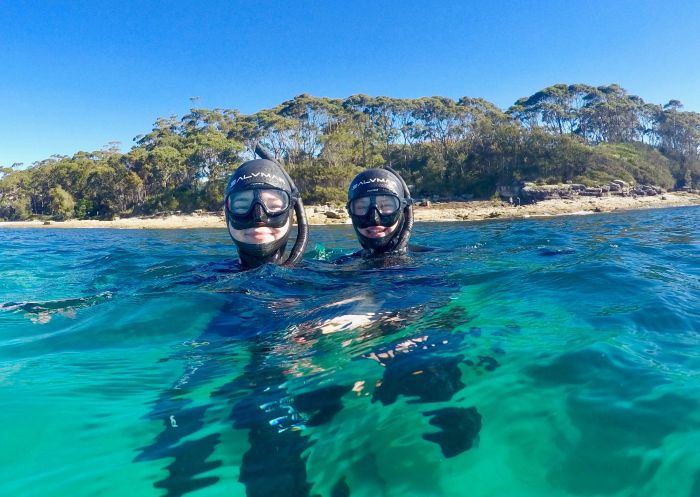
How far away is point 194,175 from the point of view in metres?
46.1

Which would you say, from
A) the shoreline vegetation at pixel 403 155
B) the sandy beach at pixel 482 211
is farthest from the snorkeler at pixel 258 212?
the shoreline vegetation at pixel 403 155

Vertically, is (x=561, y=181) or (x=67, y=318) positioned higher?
(x=561, y=181)

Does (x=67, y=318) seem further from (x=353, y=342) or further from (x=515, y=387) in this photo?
(x=515, y=387)

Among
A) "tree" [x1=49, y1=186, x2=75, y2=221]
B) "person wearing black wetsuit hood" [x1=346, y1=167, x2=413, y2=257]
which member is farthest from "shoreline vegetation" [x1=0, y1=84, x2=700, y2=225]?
"person wearing black wetsuit hood" [x1=346, y1=167, x2=413, y2=257]

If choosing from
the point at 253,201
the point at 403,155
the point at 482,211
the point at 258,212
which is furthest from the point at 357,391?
the point at 403,155

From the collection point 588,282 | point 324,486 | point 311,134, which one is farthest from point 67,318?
point 311,134

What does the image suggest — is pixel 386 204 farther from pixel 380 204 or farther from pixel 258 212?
pixel 258 212

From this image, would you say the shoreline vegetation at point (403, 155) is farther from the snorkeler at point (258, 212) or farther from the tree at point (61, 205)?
the snorkeler at point (258, 212)

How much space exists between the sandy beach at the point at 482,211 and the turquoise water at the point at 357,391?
2360cm

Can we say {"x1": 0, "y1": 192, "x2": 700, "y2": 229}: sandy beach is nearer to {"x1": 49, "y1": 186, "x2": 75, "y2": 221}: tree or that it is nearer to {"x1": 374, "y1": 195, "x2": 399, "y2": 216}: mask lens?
{"x1": 49, "y1": 186, "x2": 75, "y2": 221}: tree

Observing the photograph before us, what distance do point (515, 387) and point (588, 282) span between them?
251 centimetres

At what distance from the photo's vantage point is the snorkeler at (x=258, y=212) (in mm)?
4266

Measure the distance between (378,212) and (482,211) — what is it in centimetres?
2937

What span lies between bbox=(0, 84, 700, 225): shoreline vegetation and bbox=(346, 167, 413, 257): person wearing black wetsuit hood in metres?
34.5
